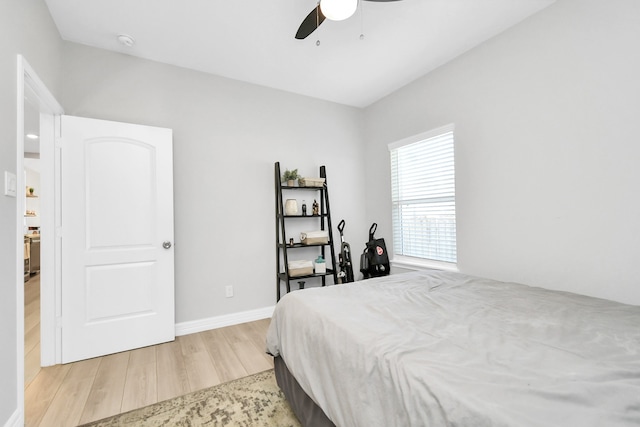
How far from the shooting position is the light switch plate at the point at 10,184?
4.70ft

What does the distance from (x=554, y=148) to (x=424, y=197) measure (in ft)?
4.00

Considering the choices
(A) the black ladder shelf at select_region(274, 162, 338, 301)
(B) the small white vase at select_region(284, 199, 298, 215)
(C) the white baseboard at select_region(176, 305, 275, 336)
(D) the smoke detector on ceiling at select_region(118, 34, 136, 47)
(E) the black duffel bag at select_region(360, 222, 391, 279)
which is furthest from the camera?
(E) the black duffel bag at select_region(360, 222, 391, 279)

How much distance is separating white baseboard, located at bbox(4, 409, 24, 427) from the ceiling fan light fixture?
8.84ft

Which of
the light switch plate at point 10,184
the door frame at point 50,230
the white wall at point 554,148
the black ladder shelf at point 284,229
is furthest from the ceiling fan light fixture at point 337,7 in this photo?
the door frame at point 50,230

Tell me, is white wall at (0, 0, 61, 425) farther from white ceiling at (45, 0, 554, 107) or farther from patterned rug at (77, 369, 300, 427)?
white ceiling at (45, 0, 554, 107)

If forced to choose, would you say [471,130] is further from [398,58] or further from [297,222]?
[297,222]

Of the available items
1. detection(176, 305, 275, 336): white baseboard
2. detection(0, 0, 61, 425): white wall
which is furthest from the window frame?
detection(0, 0, 61, 425): white wall

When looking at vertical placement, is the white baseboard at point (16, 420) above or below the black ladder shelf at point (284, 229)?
below

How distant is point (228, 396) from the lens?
1767 millimetres

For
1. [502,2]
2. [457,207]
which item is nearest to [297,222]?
[457,207]

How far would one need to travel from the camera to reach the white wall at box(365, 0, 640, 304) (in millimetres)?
1728

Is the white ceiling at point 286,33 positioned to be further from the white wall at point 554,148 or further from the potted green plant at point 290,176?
the potted green plant at point 290,176

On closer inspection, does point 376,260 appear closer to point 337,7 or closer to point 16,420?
point 337,7

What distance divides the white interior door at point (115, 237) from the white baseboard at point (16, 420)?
0.80 m
